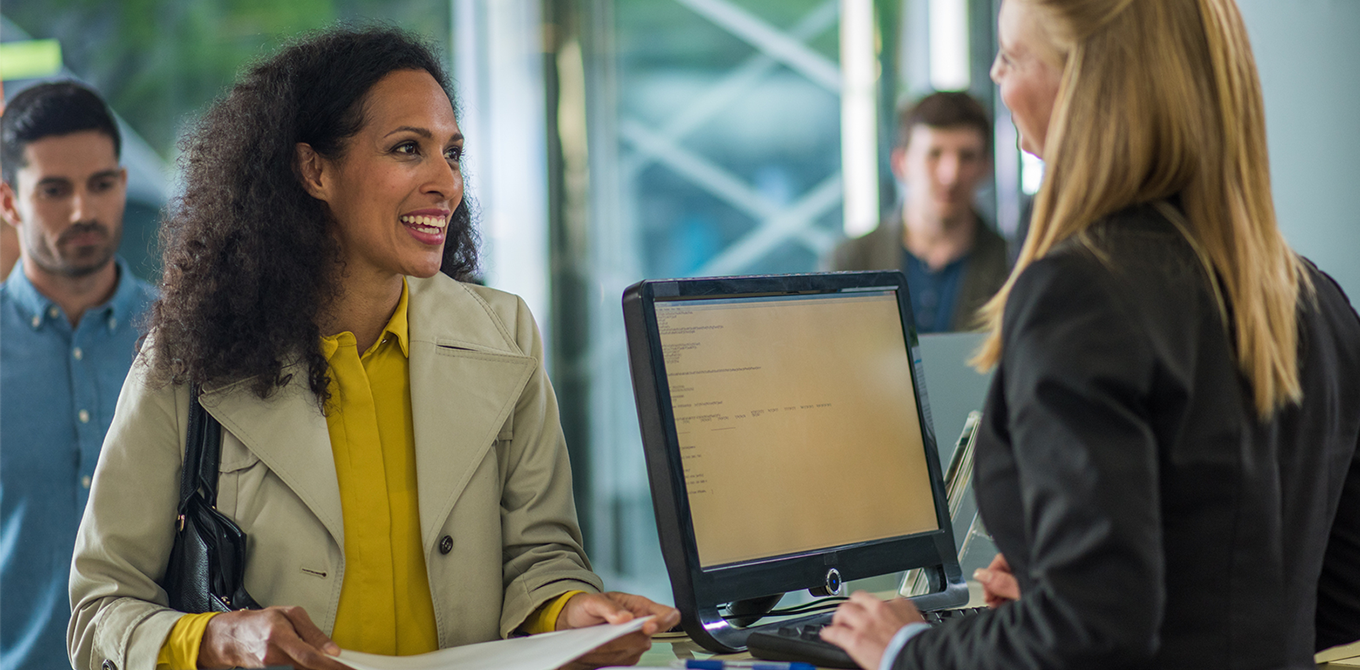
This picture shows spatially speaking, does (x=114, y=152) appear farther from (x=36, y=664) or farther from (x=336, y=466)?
(x=336, y=466)

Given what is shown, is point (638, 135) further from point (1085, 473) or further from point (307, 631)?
point (1085, 473)

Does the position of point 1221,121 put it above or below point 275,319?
above

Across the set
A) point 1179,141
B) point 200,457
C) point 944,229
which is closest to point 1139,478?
point 1179,141

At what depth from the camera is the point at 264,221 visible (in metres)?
1.60

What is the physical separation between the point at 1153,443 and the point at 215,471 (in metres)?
1.15

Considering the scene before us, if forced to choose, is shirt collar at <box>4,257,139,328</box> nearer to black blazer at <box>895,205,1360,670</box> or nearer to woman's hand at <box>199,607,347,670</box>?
woman's hand at <box>199,607,347,670</box>

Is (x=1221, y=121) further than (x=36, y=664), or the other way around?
(x=36, y=664)

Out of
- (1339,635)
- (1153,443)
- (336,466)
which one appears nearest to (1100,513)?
(1153,443)

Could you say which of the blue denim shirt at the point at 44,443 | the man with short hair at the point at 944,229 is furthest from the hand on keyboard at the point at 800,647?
the man with short hair at the point at 944,229

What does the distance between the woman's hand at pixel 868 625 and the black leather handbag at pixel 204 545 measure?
769mm

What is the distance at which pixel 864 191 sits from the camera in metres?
4.50

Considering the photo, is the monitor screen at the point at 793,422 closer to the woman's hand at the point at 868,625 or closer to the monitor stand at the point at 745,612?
the monitor stand at the point at 745,612

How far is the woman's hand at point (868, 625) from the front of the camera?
1100mm

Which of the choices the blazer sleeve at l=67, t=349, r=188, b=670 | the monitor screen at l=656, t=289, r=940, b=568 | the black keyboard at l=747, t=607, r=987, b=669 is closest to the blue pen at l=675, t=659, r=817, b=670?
the black keyboard at l=747, t=607, r=987, b=669
